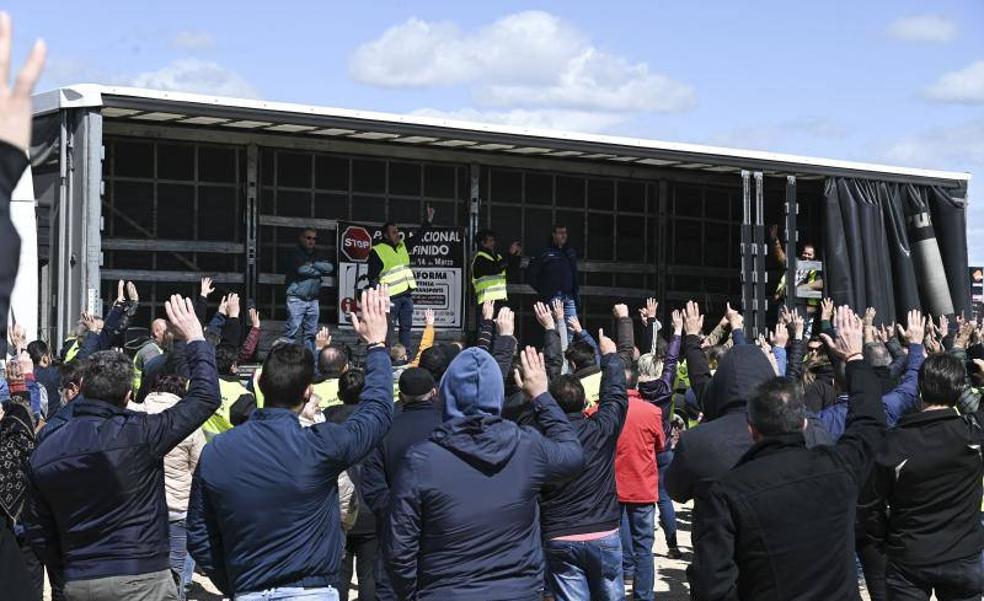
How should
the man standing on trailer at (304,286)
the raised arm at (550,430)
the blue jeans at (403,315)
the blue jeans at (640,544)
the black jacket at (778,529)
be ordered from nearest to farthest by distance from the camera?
the black jacket at (778,529) → the raised arm at (550,430) → the blue jeans at (640,544) → the man standing on trailer at (304,286) → the blue jeans at (403,315)

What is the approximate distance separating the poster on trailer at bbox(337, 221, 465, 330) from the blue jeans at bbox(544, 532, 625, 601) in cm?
859

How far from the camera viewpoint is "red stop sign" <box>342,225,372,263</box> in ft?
50.5

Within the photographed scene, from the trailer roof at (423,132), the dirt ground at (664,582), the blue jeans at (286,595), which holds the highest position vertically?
the trailer roof at (423,132)

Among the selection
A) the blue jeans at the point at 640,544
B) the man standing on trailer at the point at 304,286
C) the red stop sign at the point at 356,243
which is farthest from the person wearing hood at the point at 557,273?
the blue jeans at the point at 640,544

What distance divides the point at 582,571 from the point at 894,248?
32.8ft

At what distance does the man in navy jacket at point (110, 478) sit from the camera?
5.21 m

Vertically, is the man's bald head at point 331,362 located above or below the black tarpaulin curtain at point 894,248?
below

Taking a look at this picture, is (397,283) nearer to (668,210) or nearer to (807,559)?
(668,210)

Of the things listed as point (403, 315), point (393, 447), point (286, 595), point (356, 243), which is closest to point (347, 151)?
point (356, 243)

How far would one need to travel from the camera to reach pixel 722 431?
545 centimetres

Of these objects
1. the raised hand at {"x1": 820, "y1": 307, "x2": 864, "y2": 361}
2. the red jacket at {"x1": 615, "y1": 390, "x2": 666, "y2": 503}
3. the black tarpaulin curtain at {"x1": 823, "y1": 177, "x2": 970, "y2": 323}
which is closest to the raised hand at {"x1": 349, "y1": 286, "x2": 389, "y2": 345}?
the raised hand at {"x1": 820, "y1": 307, "x2": 864, "y2": 361}

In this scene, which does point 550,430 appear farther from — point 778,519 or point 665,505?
point 665,505

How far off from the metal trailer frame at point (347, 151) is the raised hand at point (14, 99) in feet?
30.5

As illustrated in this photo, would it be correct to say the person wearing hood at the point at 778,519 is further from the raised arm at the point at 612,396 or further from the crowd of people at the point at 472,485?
the raised arm at the point at 612,396
